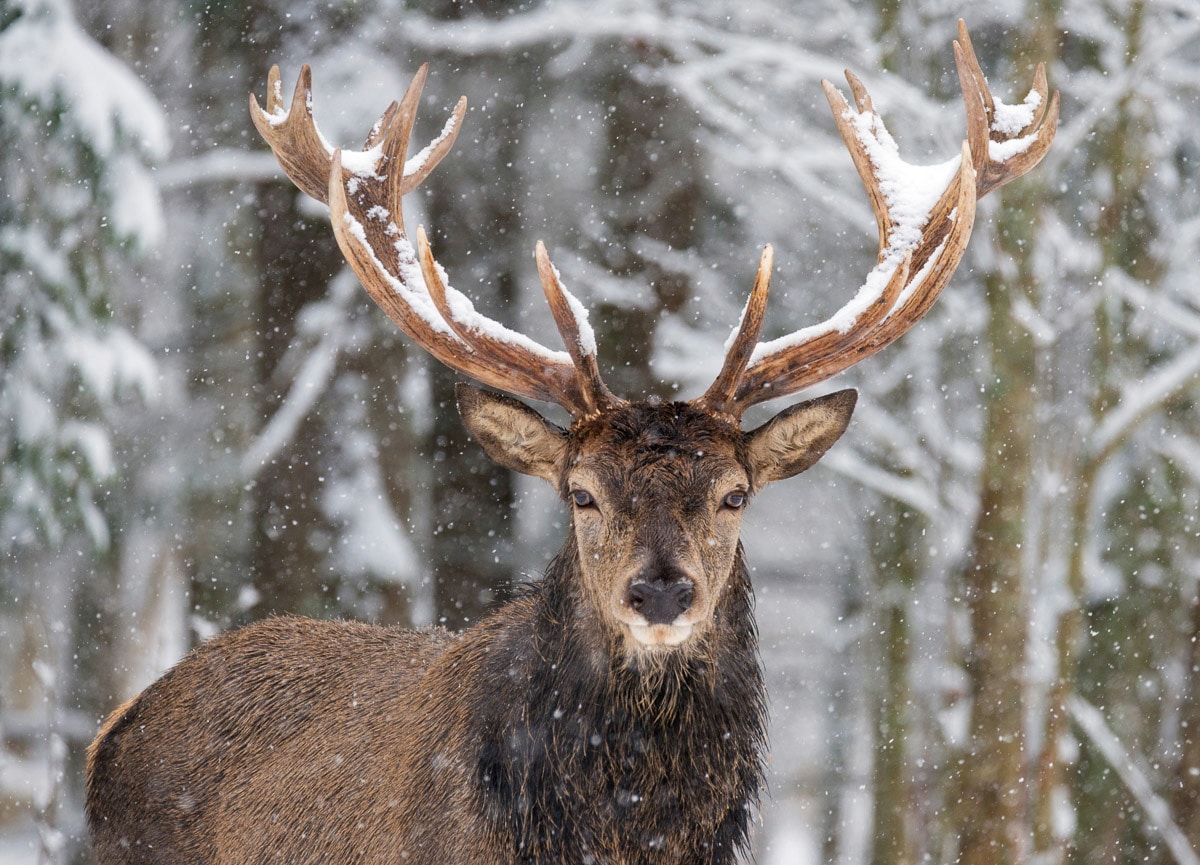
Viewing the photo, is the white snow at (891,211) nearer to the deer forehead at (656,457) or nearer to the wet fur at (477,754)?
the deer forehead at (656,457)

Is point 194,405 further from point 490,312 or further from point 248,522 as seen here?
point 490,312

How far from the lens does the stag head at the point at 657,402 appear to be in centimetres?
394

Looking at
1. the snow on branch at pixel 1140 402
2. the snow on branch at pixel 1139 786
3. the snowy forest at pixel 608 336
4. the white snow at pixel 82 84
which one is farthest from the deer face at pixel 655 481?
the snow on branch at pixel 1139 786

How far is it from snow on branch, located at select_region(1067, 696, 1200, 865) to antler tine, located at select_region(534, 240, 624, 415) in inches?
275

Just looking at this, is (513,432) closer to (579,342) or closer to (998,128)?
(579,342)

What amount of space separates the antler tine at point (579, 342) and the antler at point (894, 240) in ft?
1.15

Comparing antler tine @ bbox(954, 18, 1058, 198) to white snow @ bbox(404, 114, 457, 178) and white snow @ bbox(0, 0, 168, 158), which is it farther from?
white snow @ bbox(0, 0, 168, 158)

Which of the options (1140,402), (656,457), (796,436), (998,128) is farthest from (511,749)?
(1140,402)

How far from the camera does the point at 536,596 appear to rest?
4.54m

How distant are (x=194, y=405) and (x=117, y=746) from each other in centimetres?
510

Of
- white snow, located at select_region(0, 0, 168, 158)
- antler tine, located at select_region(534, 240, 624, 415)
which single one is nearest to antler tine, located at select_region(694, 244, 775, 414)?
antler tine, located at select_region(534, 240, 624, 415)

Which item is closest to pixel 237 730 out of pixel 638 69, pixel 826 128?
pixel 638 69

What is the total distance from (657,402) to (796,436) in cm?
58

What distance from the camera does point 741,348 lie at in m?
4.34
